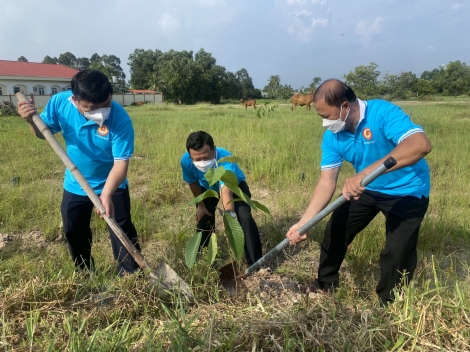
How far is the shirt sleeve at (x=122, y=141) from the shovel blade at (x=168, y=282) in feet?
2.45

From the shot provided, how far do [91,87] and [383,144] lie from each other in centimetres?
179

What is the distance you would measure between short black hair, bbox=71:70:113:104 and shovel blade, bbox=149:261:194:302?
1.10m

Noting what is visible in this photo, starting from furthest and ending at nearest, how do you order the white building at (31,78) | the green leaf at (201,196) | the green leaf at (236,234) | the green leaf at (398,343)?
the white building at (31,78) → the green leaf at (236,234) → the green leaf at (201,196) → the green leaf at (398,343)

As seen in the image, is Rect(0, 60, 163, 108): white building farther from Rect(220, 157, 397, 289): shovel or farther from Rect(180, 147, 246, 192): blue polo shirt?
Rect(220, 157, 397, 289): shovel

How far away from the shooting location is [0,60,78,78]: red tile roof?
1098 inches

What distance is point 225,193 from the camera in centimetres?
245

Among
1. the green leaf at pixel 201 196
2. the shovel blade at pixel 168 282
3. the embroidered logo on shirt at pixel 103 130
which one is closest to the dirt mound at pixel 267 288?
the shovel blade at pixel 168 282

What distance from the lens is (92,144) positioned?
2219 millimetres

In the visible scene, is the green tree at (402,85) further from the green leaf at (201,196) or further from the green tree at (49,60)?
the green tree at (49,60)

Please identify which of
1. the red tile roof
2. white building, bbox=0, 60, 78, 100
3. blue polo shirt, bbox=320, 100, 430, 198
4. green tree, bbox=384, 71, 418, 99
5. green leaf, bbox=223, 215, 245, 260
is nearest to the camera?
green leaf, bbox=223, 215, 245, 260

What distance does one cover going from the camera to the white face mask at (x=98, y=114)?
2080mm

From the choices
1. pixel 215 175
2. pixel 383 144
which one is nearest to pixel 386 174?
pixel 383 144

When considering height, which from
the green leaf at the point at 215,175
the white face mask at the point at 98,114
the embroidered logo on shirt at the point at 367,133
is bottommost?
the green leaf at the point at 215,175

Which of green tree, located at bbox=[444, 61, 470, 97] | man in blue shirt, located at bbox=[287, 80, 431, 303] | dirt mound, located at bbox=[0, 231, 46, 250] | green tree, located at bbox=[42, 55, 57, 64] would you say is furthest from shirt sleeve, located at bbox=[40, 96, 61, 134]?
green tree, located at bbox=[42, 55, 57, 64]
